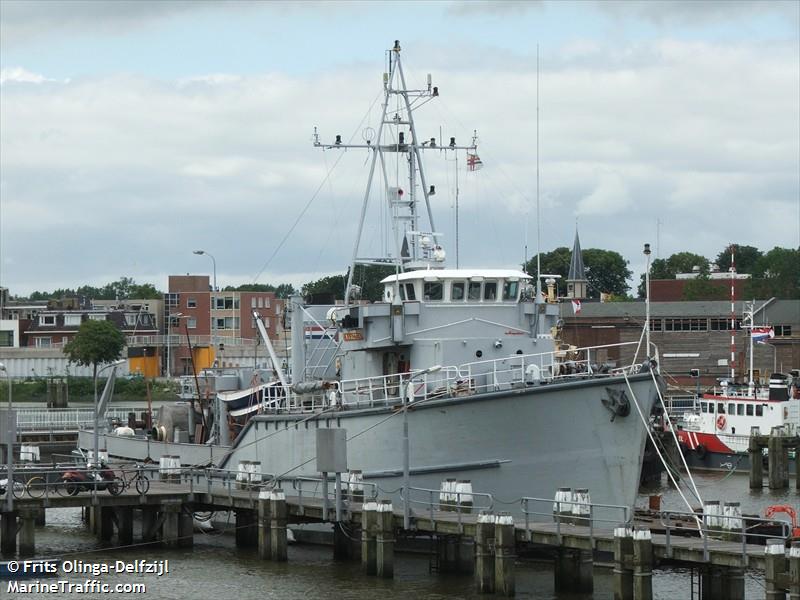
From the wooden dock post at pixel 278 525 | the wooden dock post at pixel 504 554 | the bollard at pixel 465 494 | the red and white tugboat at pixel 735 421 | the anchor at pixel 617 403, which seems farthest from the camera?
the red and white tugboat at pixel 735 421

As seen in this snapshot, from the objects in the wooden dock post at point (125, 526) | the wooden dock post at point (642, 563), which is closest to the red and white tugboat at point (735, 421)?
the wooden dock post at point (125, 526)

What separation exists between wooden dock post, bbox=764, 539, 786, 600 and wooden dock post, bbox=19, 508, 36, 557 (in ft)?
64.2

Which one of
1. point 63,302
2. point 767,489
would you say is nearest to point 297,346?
point 767,489

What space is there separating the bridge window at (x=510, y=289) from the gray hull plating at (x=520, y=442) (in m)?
5.14

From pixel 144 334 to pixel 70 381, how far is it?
15.4m

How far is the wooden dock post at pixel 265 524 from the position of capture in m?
37.6

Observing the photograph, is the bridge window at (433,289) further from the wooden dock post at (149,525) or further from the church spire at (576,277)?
the church spire at (576,277)

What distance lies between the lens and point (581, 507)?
3356 cm

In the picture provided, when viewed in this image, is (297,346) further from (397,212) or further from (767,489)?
(767,489)

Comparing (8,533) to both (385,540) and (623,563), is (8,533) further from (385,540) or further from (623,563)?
(623,563)

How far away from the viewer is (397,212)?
44.6 meters

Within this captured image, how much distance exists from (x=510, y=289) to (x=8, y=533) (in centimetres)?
1491

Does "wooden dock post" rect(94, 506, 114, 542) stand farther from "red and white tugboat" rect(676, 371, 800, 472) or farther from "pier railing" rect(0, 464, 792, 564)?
"red and white tugboat" rect(676, 371, 800, 472)

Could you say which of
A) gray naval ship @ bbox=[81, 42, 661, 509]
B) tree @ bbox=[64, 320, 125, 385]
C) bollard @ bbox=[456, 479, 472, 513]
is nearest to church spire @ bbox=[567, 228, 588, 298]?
tree @ bbox=[64, 320, 125, 385]
